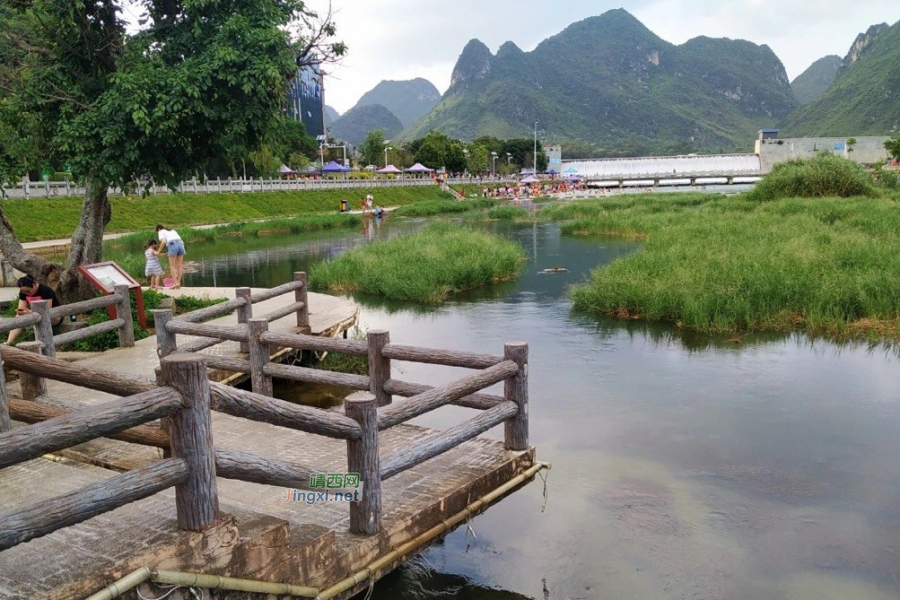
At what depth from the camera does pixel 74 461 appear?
19.6ft

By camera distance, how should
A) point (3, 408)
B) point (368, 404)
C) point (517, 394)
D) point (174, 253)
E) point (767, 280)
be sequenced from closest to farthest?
point (368, 404), point (3, 408), point (517, 394), point (767, 280), point (174, 253)

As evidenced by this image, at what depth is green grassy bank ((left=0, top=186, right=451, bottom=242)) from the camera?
103 ft

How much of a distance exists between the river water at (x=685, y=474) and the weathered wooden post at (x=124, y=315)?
300 centimetres

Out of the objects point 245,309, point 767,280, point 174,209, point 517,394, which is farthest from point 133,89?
point 174,209

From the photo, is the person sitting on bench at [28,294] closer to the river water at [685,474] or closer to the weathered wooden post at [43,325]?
the weathered wooden post at [43,325]

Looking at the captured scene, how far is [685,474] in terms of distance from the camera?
324 inches

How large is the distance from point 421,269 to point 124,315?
930 cm

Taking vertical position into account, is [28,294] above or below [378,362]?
above

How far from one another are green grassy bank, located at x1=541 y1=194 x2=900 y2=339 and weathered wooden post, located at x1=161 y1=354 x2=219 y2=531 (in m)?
12.0

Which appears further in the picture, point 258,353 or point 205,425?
point 258,353

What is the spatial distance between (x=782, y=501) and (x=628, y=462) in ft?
5.69

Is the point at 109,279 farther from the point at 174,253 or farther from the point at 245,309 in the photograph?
the point at 174,253

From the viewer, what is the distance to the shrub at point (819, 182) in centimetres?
3344

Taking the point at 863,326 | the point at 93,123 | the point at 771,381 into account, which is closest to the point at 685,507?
the point at 771,381
